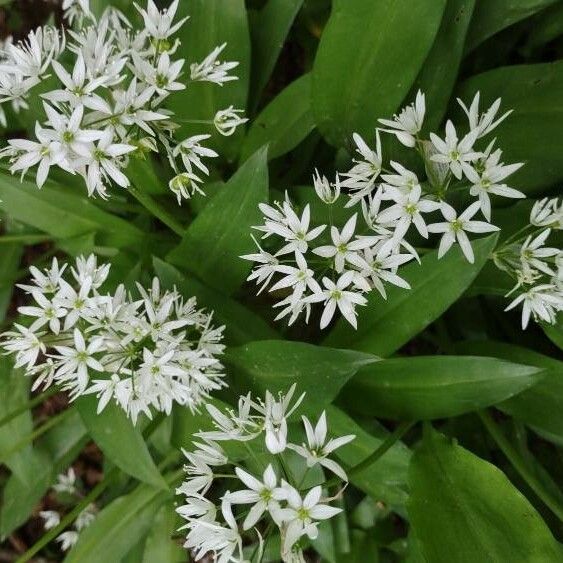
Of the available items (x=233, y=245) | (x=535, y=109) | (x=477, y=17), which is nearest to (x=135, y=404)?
(x=233, y=245)

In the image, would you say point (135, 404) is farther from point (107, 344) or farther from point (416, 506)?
point (416, 506)

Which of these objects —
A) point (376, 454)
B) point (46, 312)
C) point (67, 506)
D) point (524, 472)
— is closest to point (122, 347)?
point (46, 312)

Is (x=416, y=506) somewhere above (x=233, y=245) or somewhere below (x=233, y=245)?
below

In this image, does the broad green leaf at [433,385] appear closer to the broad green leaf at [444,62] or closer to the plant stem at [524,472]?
the plant stem at [524,472]

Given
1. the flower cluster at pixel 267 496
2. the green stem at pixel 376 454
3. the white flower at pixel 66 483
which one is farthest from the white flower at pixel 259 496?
the white flower at pixel 66 483

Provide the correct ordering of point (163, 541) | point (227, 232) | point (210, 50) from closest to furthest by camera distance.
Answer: point (227, 232) < point (210, 50) < point (163, 541)

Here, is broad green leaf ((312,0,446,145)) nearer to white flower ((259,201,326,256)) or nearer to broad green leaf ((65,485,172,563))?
white flower ((259,201,326,256))

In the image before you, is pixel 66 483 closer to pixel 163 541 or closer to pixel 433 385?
pixel 163 541
